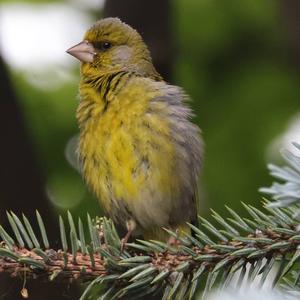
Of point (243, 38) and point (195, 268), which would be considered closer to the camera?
point (195, 268)

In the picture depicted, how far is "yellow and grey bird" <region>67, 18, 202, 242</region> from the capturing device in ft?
13.8

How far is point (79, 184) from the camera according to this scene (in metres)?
5.78

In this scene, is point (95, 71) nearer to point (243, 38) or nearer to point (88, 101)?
point (88, 101)

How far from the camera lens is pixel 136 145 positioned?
4.19 meters

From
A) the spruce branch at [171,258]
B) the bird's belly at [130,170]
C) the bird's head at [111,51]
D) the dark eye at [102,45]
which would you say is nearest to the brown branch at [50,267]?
the spruce branch at [171,258]

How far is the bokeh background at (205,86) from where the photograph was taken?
218 inches

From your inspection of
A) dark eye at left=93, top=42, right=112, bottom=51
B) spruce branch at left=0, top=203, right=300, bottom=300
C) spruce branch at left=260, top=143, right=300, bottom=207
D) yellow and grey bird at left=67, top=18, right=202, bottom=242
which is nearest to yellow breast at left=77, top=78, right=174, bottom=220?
yellow and grey bird at left=67, top=18, right=202, bottom=242

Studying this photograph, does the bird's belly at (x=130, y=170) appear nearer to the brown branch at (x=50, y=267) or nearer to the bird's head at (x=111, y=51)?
the bird's head at (x=111, y=51)

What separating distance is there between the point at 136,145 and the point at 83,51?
0.80 metres

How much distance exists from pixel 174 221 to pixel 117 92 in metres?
0.76

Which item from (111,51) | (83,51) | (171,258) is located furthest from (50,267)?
(111,51)

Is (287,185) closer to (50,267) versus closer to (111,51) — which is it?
(50,267)

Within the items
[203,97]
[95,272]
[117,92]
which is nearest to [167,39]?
[203,97]

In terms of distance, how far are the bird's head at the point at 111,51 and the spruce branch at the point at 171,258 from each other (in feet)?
6.86
